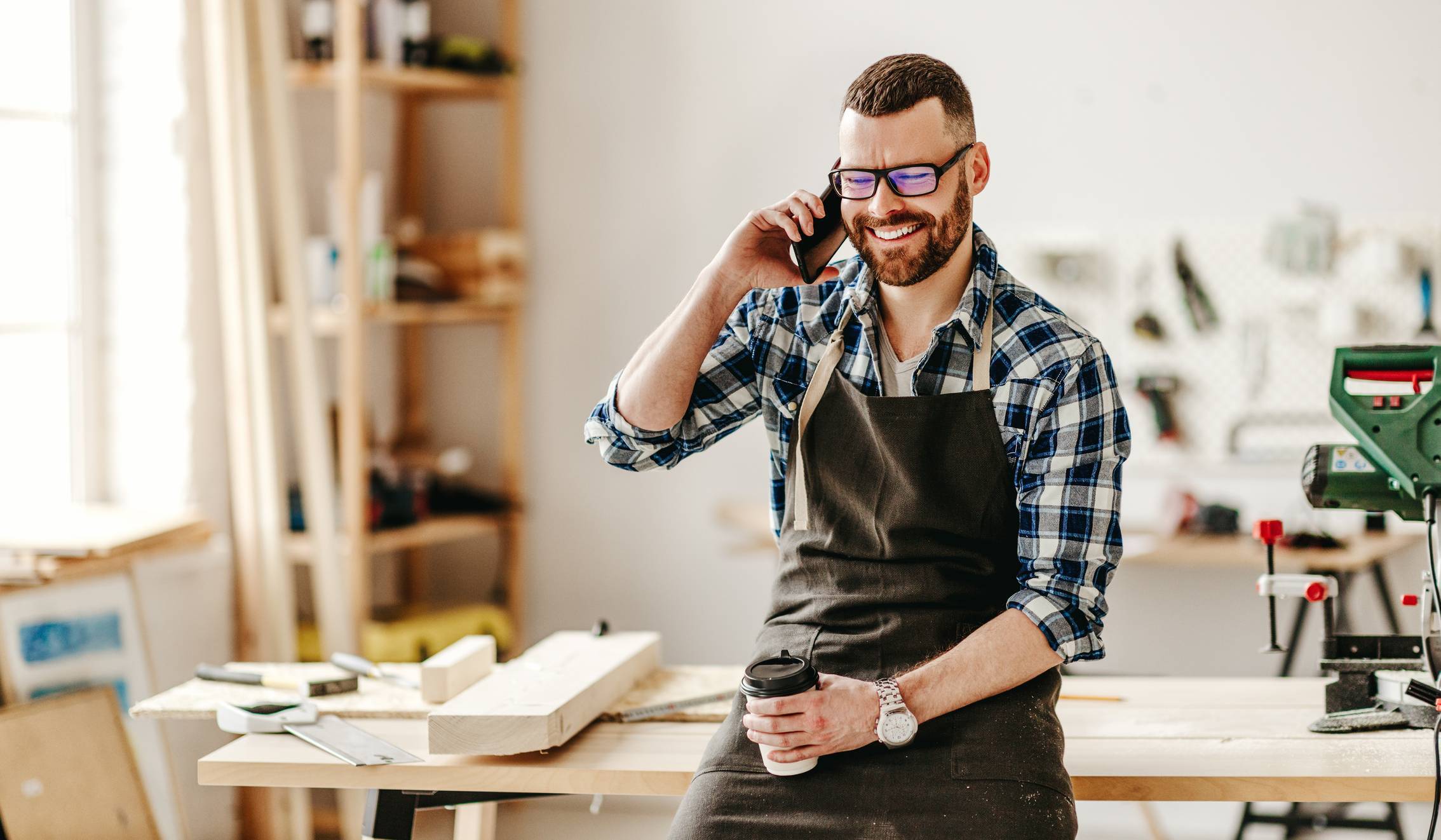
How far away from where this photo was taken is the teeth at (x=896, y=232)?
1.67 meters

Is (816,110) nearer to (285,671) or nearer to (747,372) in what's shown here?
(747,372)

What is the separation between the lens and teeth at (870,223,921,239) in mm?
1672

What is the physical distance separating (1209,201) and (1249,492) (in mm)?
847

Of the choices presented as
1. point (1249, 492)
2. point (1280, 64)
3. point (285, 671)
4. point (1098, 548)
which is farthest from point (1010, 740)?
point (1280, 64)

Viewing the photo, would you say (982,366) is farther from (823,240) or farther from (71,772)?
(71,772)

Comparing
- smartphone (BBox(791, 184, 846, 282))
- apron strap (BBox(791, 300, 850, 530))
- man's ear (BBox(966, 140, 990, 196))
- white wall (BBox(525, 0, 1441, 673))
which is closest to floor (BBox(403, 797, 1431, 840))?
white wall (BBox(525, 0, 1441, 673))

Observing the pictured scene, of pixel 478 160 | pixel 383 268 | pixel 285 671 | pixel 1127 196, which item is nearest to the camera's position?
pixel 285 671

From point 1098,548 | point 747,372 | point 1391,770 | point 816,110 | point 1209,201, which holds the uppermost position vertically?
point 816,110

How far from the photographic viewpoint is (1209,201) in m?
3.70

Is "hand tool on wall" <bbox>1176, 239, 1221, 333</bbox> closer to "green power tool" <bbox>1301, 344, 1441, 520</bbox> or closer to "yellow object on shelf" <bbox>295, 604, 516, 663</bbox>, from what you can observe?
"green power tool" <bbox>1301, 344, 1441, 520</bbox>

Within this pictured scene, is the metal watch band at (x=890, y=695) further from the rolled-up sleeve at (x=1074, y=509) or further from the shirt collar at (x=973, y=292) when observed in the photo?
the shirt collar at (x=973, y=292)

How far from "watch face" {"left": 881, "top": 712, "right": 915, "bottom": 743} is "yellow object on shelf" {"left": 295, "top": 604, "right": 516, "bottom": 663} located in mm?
2092

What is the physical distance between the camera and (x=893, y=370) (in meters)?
1.77

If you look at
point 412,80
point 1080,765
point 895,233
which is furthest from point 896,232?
point 412,80
